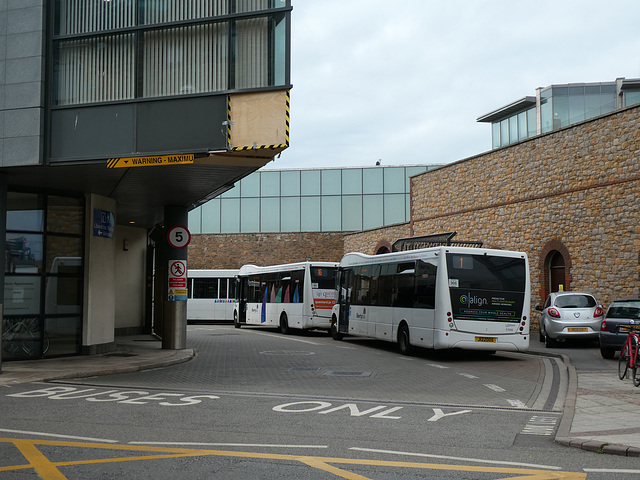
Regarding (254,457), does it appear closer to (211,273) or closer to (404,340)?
(404,340)

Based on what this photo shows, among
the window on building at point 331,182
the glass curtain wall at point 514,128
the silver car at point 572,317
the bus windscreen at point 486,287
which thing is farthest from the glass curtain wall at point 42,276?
the glass curtain wall at point 514,128

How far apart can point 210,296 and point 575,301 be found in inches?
862

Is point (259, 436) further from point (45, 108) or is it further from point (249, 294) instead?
point (249, 294)

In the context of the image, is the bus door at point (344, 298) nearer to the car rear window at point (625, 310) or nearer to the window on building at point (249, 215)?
the car rear window at point (625, 310)

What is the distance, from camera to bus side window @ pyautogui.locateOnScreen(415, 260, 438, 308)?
1799cm

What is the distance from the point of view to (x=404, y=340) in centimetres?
1970

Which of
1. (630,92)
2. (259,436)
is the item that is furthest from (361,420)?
(630,92)

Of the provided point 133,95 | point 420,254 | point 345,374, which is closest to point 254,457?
point 345,374

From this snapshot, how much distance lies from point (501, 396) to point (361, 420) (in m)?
3.56

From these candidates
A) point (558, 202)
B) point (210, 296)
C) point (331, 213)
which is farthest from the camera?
point (331, 213)

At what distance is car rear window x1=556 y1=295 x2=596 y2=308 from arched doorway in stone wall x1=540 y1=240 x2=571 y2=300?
5.26 metres

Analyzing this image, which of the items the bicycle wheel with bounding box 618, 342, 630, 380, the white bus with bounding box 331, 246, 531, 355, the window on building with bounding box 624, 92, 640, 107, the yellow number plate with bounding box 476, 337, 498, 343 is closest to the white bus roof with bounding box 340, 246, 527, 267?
the white bus with bounding box 331, 246, 531, 355

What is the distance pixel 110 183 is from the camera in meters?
16.2

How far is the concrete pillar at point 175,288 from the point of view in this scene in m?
19.4
